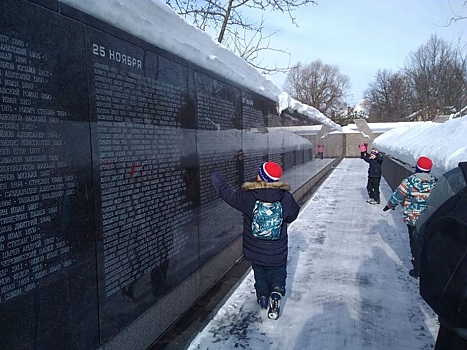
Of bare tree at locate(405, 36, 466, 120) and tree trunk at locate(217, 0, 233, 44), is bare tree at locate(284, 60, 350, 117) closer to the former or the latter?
bare tree at locate(405, 36, 466, 120)

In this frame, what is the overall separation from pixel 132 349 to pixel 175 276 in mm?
799

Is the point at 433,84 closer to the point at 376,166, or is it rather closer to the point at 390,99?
the point at 390,99

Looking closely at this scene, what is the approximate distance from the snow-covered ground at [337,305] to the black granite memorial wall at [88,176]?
0.76m

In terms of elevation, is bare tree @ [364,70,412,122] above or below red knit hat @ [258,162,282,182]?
above

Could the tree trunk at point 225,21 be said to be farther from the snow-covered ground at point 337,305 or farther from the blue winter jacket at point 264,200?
the blue winter jacket at point 264,200

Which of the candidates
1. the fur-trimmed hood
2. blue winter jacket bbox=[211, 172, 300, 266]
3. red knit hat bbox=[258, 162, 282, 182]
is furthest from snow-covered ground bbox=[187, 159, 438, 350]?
red knit hat bbox=[258, 162, 282, 182]

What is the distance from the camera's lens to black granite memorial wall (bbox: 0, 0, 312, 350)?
1.85 meters

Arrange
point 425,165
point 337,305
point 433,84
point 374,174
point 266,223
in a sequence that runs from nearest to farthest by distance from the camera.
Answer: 1. point 266,223
2. point 337,305
3. point 425,165
4. point 374,174
5. point 433,84

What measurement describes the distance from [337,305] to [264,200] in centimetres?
145

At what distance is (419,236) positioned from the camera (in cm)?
214

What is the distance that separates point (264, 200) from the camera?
3.61 metres

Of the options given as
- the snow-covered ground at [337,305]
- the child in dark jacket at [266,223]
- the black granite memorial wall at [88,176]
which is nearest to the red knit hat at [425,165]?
the snow-covered ground at [337,305]

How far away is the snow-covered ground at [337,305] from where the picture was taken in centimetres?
323

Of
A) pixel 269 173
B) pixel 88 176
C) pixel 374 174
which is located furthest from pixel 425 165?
pixel 374 174
